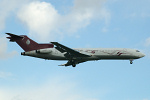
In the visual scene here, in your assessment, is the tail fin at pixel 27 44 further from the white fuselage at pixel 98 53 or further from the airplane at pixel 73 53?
the white fuselage at pixel 98 53

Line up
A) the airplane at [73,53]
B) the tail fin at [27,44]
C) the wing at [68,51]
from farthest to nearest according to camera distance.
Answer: the tail fin at [27,44] < the airplane at [73,53] < the wing at [68,51]

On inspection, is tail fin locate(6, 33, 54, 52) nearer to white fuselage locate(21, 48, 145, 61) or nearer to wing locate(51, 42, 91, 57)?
white fuselage locate(21, 48, 145, 61)

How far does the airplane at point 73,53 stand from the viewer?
175ft

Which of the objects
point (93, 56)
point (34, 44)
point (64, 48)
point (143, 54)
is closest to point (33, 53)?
point (34, 44)

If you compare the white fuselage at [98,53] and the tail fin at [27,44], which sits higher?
the tail fin at [27,44]

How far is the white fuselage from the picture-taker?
5341 cm

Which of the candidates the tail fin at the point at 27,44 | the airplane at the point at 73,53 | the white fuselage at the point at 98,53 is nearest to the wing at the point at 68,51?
the airplane at the point at 73,53

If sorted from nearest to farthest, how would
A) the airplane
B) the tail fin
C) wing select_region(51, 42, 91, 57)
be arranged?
wing select_region(51, 42, 91, 57)
the airplane
the tail fin

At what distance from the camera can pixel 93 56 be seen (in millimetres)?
53531

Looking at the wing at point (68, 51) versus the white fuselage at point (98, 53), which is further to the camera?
the white fuselage at point (98, 53)

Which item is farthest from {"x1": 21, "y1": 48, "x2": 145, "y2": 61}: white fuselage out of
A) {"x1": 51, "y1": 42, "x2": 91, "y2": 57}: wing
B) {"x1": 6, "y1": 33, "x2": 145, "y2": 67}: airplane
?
{"x1": 51, "y1": 42, "x2": 91, "y2": 57}: wing

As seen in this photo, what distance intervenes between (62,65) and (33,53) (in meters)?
7.62

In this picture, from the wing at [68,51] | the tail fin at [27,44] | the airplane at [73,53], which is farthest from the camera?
the tail fin at [27,44]

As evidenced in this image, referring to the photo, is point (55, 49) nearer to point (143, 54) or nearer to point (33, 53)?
point (33, 53)
